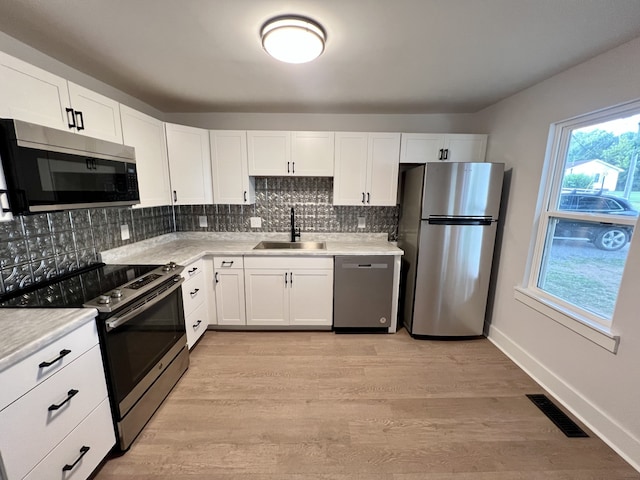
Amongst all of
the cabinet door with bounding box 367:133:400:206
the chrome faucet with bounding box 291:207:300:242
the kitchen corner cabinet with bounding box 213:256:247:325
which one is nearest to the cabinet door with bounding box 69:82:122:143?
the kitchen corner cabinet with bounding box 213:256:247:325

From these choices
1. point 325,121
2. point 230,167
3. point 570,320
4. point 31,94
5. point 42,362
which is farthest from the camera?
point 325,121

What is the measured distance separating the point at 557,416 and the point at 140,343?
9.17 ft

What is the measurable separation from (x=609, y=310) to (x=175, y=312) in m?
3.02

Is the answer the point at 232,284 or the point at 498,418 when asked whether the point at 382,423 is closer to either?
the point at 498,418

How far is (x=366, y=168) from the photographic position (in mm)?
2793

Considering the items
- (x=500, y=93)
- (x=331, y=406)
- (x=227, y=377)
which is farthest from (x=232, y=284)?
(x=500, y=93)

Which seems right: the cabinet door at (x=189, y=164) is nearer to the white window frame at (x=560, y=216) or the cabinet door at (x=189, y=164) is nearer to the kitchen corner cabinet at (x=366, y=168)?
the kitchen corner cabinet at (x=366, y=168)

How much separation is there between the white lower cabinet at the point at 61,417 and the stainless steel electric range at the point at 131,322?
0.20ft

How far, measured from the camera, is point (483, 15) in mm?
1288

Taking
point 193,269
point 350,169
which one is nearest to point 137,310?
point 193,269

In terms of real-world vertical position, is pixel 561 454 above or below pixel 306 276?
below

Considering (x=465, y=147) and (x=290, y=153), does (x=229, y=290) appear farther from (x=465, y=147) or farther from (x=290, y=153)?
(x=465, y=147)

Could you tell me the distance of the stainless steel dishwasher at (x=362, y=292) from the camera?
2.62 m

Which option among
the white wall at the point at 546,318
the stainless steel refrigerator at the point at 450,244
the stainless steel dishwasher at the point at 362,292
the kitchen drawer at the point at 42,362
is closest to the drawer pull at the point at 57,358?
the kitchen drawer at the point at 42,362
